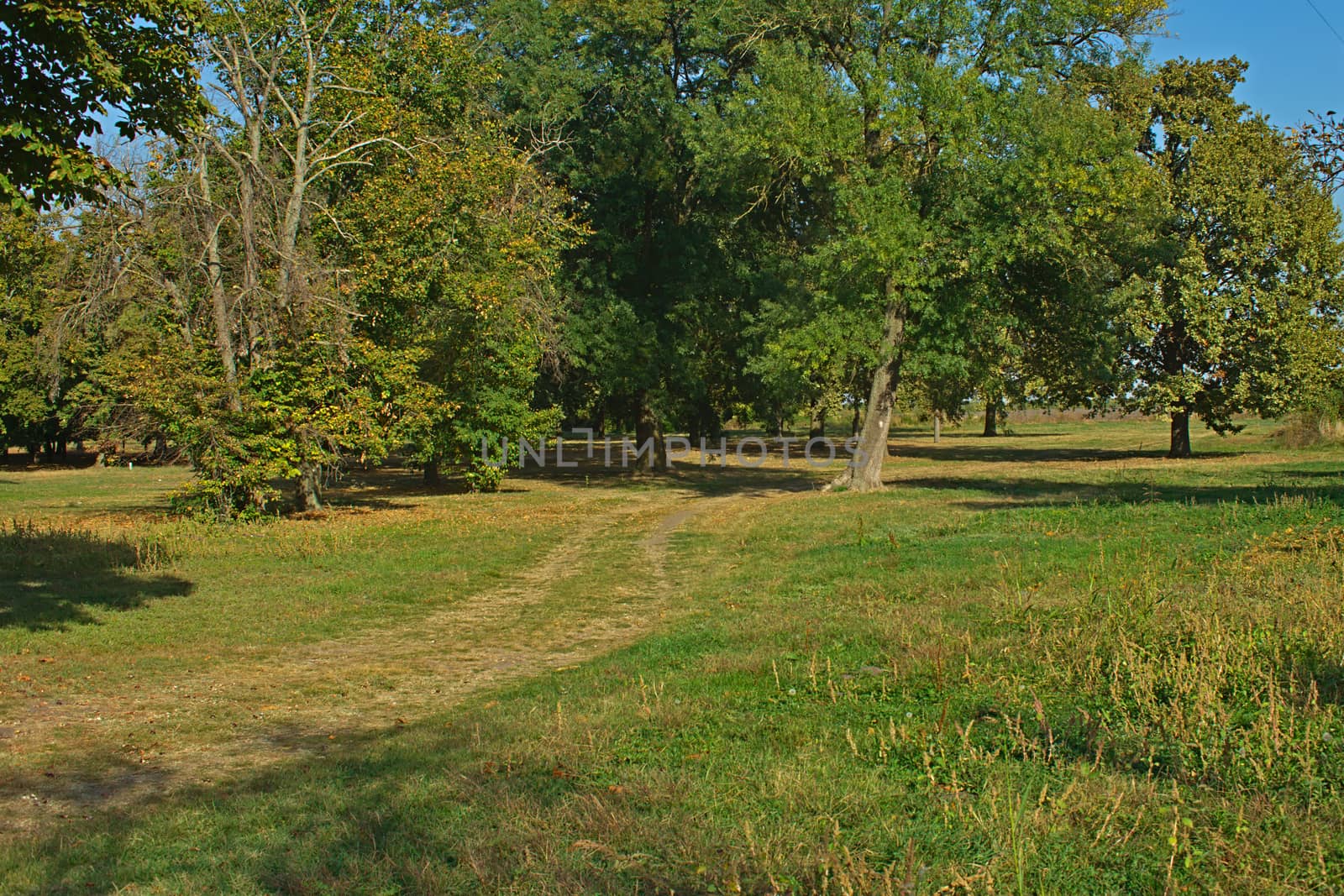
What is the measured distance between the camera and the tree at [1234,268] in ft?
115

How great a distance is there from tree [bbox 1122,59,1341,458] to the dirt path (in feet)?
91.5

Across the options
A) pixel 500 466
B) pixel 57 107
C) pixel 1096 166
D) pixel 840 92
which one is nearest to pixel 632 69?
pixel 840 92

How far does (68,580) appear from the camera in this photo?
14.1 meters

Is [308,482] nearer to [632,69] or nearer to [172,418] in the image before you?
[172,418]

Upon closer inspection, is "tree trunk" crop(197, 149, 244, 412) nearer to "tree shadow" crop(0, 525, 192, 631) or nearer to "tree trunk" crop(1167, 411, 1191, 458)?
"tree shadow" crop(0, 525, 192, 631)

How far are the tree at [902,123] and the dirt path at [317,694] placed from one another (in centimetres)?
1145

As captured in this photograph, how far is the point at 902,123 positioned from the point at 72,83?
697 inches

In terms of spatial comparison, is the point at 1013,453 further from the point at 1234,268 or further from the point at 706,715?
the point at 706,715

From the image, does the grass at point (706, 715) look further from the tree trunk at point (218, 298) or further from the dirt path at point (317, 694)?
the tree trunk at point (218, 298)

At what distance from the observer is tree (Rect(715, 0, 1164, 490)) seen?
921 inches

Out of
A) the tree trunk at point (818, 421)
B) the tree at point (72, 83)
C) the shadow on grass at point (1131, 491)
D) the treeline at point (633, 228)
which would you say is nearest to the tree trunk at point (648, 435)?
the treeline at point (633, 228)

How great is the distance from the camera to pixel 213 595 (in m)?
13.7

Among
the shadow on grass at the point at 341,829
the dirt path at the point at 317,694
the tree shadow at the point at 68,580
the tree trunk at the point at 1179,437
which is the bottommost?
the dirt path at the point at 317,694

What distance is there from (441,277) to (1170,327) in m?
27.6
